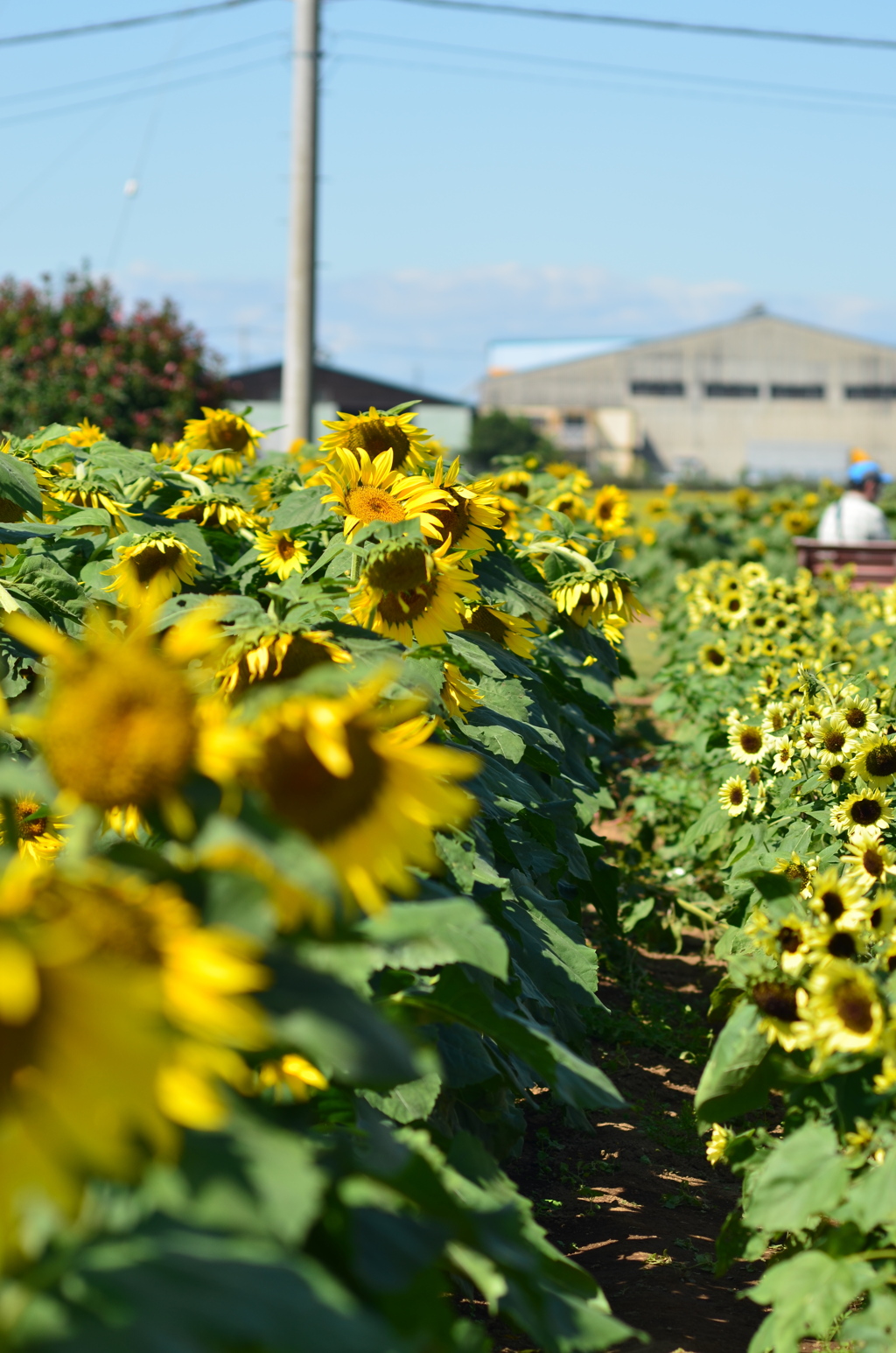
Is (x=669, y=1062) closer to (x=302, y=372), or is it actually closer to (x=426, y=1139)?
(x=426, y=1139)

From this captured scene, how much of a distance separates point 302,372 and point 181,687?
10.5m

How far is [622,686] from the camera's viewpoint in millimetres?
10305

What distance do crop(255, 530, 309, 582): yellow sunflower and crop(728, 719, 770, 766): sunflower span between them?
175 centimetres

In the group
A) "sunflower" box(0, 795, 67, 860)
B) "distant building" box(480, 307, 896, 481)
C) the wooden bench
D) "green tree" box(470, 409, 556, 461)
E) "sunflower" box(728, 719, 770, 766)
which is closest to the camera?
"sunflower" box(0, 795, 67, 860)

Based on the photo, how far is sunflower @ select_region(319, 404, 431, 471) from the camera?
3.24m

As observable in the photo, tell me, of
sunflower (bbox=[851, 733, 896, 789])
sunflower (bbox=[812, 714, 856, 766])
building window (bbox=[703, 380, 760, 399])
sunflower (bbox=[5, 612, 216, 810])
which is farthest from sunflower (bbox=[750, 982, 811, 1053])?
building window (bbox=[703, 380, 760, 399])

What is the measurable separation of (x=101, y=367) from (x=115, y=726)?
15355 mm

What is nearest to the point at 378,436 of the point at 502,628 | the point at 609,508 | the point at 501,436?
the point at 502,628

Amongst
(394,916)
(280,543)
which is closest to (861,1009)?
(394,916)

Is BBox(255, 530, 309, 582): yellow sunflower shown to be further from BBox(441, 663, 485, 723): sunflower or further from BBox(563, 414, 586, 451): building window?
BBox(563, 414, 586, 451): building window

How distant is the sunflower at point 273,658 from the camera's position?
1974 mm

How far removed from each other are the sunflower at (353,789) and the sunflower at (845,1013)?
90 centimetres

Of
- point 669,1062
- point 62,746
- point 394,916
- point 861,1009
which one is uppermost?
point 62,746

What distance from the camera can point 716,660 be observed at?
6.67 metres
